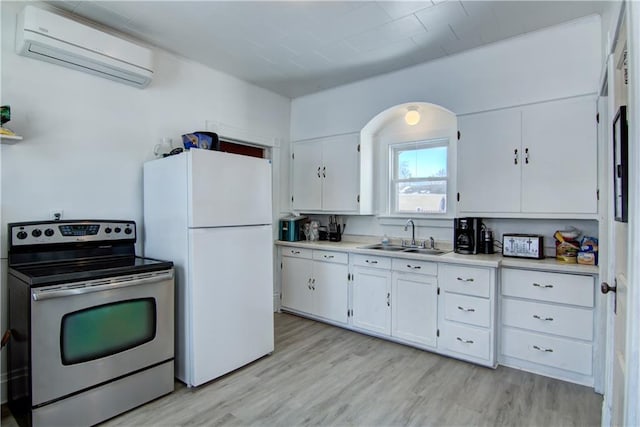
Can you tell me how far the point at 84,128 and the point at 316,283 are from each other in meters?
2.55

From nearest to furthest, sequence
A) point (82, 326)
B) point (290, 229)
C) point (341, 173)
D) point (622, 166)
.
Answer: point (622, 166)
point (82, 326)
point (341, 173)
point (290, 229)

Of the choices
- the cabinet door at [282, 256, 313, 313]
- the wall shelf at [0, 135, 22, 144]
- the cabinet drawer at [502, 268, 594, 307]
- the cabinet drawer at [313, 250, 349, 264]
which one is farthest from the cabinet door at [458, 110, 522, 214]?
the wall shelf at [0, 135, 22, 144]

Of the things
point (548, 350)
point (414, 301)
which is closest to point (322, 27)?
point (414, 301)

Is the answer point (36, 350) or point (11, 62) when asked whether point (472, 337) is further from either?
point (11, 62)

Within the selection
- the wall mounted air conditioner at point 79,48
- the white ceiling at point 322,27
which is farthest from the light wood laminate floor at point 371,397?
the white ceiling at point 322,27

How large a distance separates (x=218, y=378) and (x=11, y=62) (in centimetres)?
258

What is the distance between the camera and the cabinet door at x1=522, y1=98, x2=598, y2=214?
2.49 m

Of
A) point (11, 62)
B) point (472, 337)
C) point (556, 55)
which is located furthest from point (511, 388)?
point (11, 62)

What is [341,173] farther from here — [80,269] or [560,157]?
[80,269]

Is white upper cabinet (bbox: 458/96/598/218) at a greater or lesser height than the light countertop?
greater

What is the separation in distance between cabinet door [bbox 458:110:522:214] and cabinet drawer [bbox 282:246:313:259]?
5.46 feet

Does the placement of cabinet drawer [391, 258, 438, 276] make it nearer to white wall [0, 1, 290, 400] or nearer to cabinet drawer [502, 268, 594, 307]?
cabinet drawer [502, 268, 594, 307]

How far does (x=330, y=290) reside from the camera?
3672 millimetres

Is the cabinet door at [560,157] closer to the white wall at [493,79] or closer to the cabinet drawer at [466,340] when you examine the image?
the white wall at [493,79]
